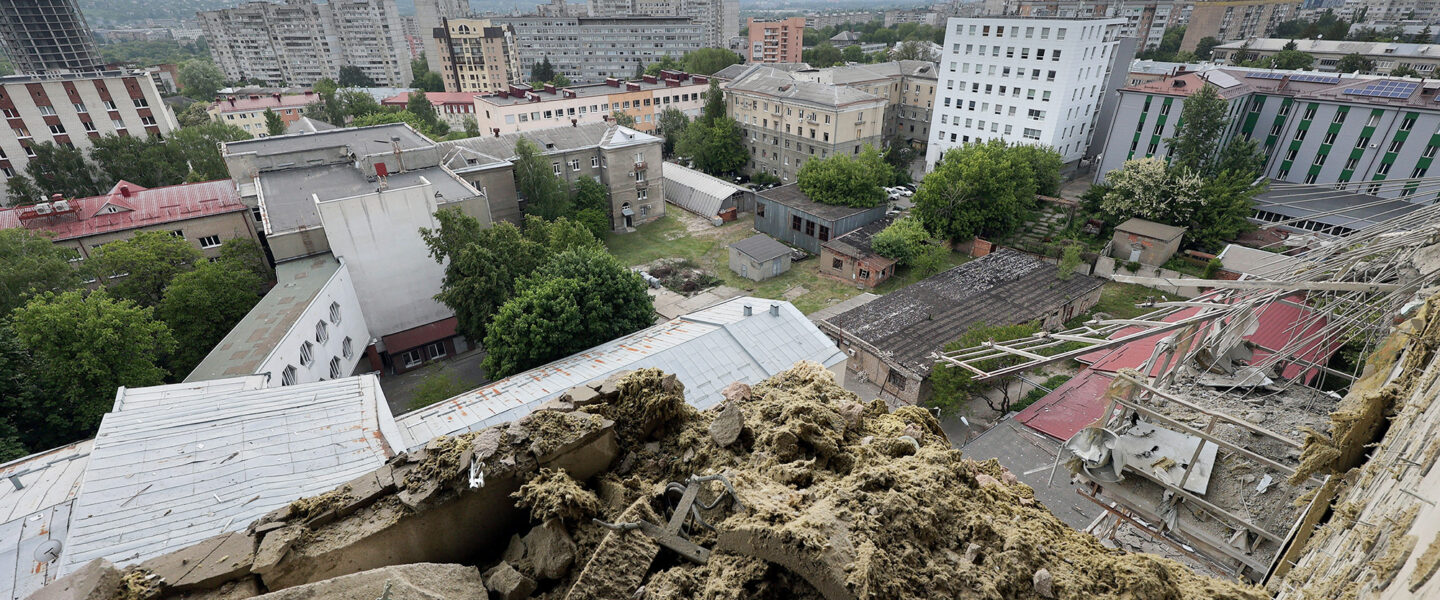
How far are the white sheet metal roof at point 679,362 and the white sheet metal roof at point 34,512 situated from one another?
645 centimetres

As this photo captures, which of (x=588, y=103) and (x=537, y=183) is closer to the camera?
(x=537, y=183)

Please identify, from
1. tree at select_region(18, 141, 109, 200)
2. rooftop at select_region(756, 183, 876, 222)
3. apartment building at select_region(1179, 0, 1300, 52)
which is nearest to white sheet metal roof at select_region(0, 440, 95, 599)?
rooftop at select_region(756, 183, 876, 222)

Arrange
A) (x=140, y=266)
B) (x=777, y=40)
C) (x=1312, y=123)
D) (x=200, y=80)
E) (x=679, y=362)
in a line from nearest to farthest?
(x=679, y=362) < (x=140, y=266) < (x=1312, y=123) < (x=200, y=80) < (x=777, y=40)

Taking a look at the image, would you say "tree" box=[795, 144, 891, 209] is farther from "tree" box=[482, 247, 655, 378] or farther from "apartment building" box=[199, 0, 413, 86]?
"apartment building" box=[199, 0, 413, 86]

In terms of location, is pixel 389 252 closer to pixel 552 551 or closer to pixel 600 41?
pixel 552 551

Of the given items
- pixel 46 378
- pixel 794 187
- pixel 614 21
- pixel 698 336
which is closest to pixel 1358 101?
pixel 794 187

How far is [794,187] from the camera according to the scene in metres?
46.9

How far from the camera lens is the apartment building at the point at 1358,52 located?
225 ft

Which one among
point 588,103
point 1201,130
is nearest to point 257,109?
point 588,103

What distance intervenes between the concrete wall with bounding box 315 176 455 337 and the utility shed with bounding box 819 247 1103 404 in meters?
20.0

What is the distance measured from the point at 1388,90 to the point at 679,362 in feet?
175

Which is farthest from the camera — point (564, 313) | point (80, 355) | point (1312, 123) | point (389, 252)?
point (1312, 123)

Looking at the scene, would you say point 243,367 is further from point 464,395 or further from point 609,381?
point 609,381

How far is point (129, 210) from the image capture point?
29.5 m
